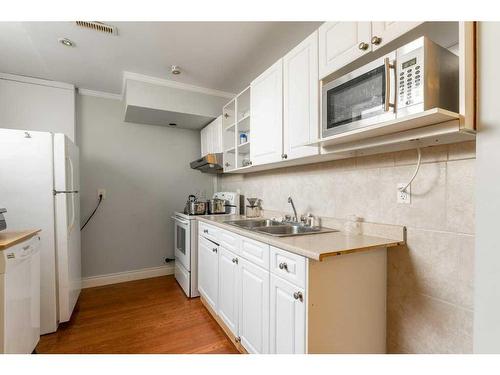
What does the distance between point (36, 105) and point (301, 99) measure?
112 inches

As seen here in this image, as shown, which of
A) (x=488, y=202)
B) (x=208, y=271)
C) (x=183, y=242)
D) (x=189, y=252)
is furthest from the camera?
(x=183, y=242)

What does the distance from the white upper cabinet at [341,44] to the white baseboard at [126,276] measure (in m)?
3.04

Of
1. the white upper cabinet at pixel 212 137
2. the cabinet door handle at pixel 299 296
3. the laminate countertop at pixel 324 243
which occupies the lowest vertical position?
the cabinet door handle at pixel 299 296

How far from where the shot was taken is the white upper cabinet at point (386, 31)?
1006 millimetres

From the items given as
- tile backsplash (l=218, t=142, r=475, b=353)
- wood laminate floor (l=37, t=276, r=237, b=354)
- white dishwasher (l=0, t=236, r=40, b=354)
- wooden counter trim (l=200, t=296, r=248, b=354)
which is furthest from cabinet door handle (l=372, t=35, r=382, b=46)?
white dishwasher (l=0, t=236, r=40, b=354)

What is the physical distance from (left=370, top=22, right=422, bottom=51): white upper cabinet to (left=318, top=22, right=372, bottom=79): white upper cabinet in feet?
0.10

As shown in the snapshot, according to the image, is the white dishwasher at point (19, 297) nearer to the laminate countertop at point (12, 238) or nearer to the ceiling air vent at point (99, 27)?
the laminate countertop at point (12, 238)

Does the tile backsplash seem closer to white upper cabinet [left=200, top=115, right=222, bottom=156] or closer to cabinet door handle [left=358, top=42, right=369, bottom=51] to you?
cabinet door handle [left=358, top=42, right=369, bottom=51]

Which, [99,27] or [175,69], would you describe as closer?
[99,27]

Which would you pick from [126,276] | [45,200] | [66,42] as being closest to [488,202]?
[45,200]

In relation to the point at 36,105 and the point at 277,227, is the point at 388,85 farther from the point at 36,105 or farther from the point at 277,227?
the point at 36,105

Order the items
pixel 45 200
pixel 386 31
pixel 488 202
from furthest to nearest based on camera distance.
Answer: pixel 45 200
pixel 386 31
pixel 488 202

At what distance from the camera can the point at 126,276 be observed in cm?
307

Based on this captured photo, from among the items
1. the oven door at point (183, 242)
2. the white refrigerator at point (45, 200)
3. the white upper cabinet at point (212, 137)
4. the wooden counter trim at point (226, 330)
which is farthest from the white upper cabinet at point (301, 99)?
the white refrigerator at point (45, 200)
